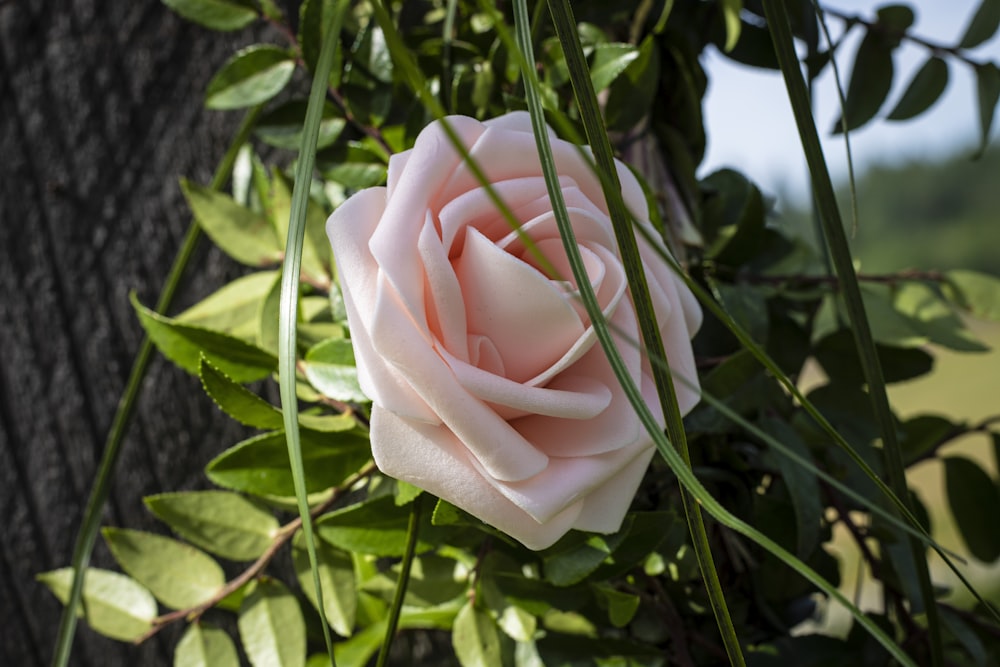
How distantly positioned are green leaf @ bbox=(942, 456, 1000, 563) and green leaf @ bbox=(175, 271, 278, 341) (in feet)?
1.29

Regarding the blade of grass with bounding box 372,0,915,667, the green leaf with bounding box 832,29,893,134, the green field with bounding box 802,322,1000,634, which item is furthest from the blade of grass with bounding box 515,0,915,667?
the green field with bounding box 802,322,1000,634

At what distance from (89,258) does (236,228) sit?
0.13 m

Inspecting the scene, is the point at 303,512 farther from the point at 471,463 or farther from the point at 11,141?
the point at 11,141

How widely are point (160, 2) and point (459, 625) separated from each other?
0.37 meters

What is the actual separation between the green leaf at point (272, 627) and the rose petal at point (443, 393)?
0.18m

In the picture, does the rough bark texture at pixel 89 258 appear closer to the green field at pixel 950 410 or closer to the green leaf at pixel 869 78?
the green leaf at pixel 869 78

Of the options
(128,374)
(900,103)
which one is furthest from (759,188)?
(128,374)

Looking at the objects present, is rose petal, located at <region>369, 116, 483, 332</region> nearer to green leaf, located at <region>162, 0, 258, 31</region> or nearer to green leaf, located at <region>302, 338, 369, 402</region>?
green leaf, located at <region>302, 338, 369, 402</region>

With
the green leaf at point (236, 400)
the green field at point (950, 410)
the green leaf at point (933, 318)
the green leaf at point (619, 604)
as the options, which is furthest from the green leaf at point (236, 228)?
the green field at point (950, 410)

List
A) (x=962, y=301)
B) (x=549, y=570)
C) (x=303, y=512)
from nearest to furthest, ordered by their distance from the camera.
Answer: (x=303, y=512) → (x=549, y=570) → (x=962, y=301)

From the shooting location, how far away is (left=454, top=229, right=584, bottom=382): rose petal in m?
0.22

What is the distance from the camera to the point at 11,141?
460mm

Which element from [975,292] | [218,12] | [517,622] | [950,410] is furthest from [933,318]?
[950,410]

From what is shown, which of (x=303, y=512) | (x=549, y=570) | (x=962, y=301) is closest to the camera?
(x=303, y=512)
